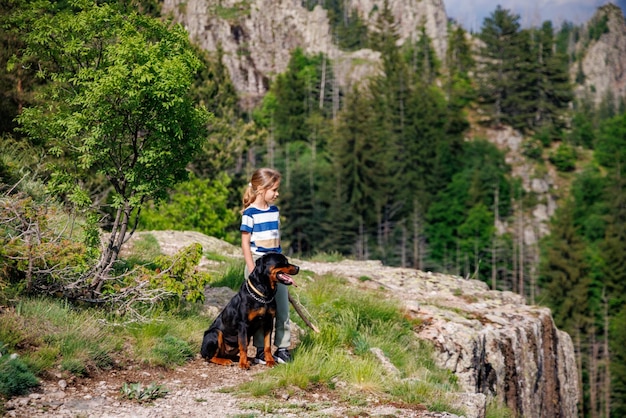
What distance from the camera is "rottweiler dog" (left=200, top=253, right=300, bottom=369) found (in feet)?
20.8

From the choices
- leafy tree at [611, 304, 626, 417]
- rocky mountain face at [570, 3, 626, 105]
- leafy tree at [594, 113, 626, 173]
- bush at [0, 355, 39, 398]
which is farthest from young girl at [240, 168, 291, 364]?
rocky mountain face at [570, 3, 626, 105]

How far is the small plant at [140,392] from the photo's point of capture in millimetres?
5555

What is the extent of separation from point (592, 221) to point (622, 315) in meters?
23.4

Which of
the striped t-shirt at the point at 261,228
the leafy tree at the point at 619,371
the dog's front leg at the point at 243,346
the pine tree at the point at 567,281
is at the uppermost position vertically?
the striped t-shirt at the point at 261,228

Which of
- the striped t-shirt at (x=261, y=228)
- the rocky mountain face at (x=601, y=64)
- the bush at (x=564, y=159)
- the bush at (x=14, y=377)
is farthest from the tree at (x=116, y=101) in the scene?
the rocky mountain face at (x=601, y=64)

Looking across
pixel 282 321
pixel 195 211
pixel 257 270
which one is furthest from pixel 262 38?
pixel 257 270

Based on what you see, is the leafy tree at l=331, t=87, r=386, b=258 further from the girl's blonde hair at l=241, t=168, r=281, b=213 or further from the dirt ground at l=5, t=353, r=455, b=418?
the dirt ground at l=5, t=353, r=455, b=418

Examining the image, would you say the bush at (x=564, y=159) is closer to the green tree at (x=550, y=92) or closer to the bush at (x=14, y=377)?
the green tree at (x=550, y=92)

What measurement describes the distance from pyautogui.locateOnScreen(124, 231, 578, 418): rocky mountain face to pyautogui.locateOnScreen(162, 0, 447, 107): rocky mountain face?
93765 millimetres

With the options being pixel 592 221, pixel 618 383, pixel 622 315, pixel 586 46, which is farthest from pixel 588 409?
pixel 586 46

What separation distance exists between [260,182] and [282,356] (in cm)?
187

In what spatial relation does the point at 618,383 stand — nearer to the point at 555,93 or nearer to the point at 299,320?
the point at 299,320

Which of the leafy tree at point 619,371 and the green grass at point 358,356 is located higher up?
the green grass at point 358,356

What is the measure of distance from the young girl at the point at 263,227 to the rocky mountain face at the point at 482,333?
65.6 inches
